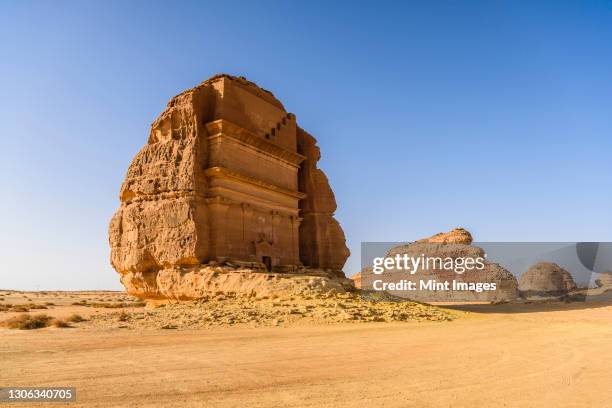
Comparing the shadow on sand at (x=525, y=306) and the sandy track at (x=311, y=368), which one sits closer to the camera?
the sandy track at (x=311, y=368)

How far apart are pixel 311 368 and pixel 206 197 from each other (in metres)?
14.3

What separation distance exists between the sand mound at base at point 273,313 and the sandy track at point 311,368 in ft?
5.17

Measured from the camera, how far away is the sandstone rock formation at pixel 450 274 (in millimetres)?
36188

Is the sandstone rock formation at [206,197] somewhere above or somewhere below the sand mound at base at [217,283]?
above

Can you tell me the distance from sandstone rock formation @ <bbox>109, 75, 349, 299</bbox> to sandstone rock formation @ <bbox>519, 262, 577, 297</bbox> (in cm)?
2991

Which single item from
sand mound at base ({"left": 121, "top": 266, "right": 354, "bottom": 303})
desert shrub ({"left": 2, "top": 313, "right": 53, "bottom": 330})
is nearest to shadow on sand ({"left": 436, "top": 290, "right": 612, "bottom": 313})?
sand mound at base ({"left": 121, "top": 266, "right": 354, "bottom": 303})

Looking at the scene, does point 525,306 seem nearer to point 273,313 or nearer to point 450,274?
point 450,274

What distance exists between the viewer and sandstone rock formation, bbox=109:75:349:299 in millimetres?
18484

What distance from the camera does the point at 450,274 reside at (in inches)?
1503

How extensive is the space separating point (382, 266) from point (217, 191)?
86.2 feet

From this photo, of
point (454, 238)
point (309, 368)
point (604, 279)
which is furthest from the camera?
point (604, 279)

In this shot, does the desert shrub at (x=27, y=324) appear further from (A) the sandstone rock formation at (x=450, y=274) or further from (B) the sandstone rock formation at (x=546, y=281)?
(B) the sandstone rock formation at (x=546, y=281)

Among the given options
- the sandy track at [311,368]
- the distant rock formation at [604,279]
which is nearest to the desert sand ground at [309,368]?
the sandy track at [311,368]

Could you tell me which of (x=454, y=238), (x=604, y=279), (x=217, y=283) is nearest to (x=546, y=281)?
(x=454, y=238)
